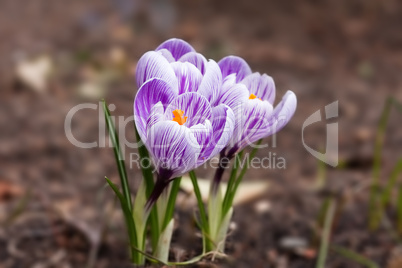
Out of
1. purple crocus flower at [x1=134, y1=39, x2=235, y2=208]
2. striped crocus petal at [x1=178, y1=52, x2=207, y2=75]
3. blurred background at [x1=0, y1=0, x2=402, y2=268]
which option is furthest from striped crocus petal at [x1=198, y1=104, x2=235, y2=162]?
blurred background at [x1=0, y1=0, x2=402, y2=268]

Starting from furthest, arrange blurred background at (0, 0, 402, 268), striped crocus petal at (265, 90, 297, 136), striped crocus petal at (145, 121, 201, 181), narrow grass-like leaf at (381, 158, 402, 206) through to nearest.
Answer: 1. blurred background at (0, 0, 402, 268)
2. narrow grass-like leaf at (381, 158, 402, 206)
3. striped crocus petal at (265, 90, 297, 136)
4. striped crocus petal at (145, 121, 201, 181)

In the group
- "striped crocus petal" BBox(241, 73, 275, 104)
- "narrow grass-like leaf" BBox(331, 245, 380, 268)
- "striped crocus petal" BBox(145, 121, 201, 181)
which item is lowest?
"narrow grass-like leaf" BBox(331, 245, 380, 268)

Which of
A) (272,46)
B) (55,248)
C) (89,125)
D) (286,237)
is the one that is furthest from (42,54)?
(286,237)

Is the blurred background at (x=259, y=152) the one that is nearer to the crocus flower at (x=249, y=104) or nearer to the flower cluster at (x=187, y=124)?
the flower cluster at (x=187, y=124)

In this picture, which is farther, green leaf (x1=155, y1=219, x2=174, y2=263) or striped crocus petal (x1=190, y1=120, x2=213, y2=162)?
green leaf (x1=155, y1=219, x2=174, y2=263)

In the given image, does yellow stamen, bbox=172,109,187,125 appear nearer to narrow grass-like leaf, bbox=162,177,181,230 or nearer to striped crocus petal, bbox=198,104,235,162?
striped crocus petal, bbox=198,104,235,162

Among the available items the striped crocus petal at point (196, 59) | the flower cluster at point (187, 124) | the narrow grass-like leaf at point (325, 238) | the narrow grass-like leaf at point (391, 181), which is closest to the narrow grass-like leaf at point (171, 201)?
the flower cluster at point (187, 124)
